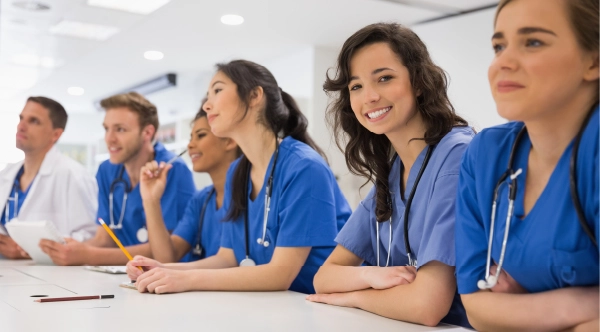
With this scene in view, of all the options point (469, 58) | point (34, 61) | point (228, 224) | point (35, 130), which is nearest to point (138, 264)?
point (228, 224)

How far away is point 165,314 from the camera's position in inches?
56.2

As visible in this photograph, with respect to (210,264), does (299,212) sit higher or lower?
higher

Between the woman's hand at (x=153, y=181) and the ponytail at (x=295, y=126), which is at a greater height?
the ponytail at (x=295, y=126)

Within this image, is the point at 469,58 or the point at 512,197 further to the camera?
the point at 469,58

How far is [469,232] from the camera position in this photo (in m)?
1.30

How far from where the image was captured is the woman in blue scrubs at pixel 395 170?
56.4 inches

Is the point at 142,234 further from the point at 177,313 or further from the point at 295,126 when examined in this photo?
the point at 177,313

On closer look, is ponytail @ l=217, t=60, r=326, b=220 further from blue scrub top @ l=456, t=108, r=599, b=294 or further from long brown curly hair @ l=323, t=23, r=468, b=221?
blue scrub top @ l=456, t=108, r=599, b=294

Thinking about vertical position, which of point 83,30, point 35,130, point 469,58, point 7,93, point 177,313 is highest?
point 7,93

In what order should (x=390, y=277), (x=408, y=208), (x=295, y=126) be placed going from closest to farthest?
1. (x=390, y=277)
2. (x=408, y=208)
3. (x=295, y=126)

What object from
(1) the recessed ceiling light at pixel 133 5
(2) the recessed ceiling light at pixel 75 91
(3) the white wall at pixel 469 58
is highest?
(2) the recessed ceiling light at pixel 75 91

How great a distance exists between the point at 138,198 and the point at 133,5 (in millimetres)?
1881

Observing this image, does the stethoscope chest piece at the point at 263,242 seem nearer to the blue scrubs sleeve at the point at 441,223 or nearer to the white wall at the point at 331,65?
the blue scrubs sleeve at the point at 441,223

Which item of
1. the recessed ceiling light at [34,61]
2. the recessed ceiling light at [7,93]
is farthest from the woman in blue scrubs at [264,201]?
the recessed ceiling light at [7,93]
